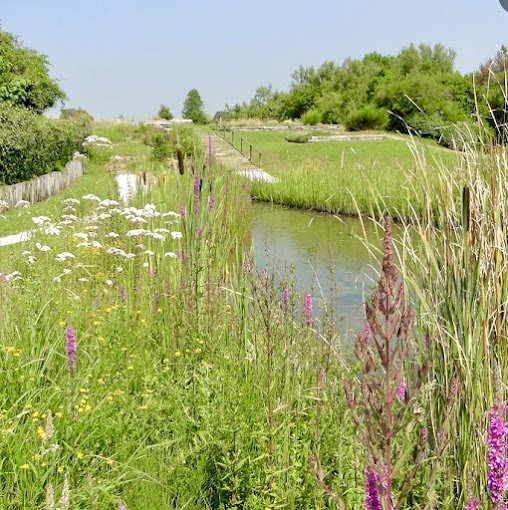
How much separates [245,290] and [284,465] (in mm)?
1803

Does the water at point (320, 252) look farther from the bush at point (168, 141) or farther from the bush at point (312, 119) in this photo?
the bush at point (312, 119)

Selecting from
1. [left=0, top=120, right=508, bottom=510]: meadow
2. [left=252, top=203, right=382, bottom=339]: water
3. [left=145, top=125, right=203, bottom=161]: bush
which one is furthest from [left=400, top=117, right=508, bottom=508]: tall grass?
[left=145, top=125, right=203, bottom=161]: bush

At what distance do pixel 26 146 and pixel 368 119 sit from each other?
73.6 ft

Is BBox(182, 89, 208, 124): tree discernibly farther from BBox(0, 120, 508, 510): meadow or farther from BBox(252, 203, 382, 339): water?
BBox(0, 120, 508, 510): meadow

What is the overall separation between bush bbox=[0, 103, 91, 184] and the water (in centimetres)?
443

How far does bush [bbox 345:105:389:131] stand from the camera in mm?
31312

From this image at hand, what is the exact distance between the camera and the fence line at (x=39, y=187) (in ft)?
36.7

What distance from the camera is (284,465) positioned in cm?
244

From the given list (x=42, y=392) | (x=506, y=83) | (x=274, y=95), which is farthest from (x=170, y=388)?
(x=274, y=95)

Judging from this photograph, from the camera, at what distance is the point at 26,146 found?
12.0m

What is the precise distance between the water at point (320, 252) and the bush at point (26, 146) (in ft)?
14.5

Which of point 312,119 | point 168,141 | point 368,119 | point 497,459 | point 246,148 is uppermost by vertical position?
point 312,119

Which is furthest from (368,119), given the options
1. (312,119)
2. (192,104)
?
(192,104)

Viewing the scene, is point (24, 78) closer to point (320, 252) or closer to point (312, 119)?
point (320, 252)
